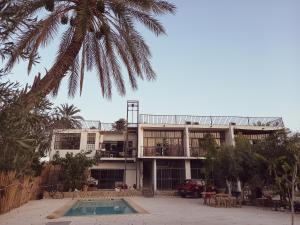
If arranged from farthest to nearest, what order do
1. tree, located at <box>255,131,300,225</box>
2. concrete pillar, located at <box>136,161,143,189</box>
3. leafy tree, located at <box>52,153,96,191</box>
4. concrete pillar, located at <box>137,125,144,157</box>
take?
1. concrete pillar, located at <box>136,161,143,189</box>
2. concrete pillar, located at <box>137,125,144,157</box>
3. leafy tree, located at <box>52,153,96,191</box>
4. tree, located at <box>255,131,300,225</box>

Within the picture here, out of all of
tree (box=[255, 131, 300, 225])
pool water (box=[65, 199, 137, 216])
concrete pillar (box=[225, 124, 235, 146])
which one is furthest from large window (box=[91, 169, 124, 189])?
tree (box=[255, 131, 300, 225])

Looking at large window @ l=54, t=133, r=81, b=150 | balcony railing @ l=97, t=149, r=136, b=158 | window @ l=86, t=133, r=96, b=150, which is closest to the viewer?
balcony railing @ l=97, t=149, r=136, b=158

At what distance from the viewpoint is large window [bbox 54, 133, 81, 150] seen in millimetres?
33359

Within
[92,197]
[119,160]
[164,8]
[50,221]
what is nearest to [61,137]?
[119,160]

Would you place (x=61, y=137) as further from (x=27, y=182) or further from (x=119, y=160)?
(x=27, y=182)

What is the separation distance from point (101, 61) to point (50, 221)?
6.10 m

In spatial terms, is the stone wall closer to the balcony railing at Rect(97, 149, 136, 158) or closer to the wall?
the wall

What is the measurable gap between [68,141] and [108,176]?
18.2 ft

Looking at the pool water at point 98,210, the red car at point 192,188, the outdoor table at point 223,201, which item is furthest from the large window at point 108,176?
the outdoor table at point 223,201

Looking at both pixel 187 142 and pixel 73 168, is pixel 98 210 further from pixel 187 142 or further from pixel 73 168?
pixel 187 142

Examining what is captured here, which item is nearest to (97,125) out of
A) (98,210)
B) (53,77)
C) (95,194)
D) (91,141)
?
(91,141)

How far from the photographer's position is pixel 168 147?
1271 inches

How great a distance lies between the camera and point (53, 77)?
26.3ft

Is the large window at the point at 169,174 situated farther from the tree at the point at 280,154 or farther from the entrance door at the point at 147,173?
the tree at the point at 280,154
